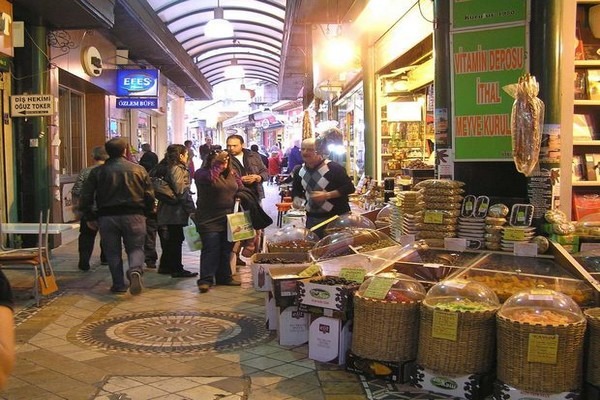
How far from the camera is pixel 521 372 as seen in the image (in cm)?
366

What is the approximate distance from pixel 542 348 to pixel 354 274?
1.52 metres

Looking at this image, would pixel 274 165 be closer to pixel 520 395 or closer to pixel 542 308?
pixel 542 308

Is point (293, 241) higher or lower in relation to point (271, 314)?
higher

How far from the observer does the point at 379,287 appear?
4383mm

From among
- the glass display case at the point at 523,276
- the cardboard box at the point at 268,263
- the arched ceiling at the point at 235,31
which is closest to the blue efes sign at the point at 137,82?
the arched ceiling at the point at 235,31

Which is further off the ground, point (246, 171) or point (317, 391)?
point (246, 171)

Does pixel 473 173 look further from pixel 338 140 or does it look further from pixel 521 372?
pixel 338 140

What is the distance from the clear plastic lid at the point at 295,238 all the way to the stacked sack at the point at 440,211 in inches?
53.0

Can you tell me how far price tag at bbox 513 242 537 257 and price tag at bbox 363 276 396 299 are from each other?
43.3 inches

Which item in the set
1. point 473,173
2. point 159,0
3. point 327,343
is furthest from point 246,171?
point 159,0

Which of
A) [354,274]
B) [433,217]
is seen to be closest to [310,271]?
[354,274]

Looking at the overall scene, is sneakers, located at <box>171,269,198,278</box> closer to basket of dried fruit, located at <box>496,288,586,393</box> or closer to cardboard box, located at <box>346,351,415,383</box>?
cardboard box, located at <box>346,351,415,383</box>

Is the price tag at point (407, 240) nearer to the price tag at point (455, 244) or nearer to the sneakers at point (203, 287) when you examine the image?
the price tag at point (455, 244)

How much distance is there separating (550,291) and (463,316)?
574mm
